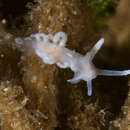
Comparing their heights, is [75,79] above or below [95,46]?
below

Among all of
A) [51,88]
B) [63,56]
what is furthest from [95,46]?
[51,88]

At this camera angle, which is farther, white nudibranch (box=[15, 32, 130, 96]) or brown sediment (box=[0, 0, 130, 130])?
white nudibranch (box=[15, 32, 130, 96])

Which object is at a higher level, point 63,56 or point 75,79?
point 63,56

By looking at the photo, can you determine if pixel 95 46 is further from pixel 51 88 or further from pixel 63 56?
pixel 51 88

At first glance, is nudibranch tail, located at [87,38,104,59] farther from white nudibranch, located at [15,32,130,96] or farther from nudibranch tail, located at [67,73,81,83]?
nudibranch tail, located at [67,73,81,83]

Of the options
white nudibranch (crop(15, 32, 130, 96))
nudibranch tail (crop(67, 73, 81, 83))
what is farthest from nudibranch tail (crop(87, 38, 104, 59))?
nudibranch tail (crop(67, 73, 81, 83))

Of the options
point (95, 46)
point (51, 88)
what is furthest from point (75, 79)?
point (95, 46)

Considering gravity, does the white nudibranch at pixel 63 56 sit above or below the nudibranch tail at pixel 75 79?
above

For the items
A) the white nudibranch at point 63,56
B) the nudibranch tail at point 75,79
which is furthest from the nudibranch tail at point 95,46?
the nudibranch tail at point 75,79

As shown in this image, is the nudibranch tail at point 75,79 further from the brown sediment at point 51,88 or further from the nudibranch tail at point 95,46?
the nudibranch tail at point 95,46
